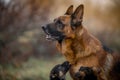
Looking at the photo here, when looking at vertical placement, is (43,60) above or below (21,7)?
below

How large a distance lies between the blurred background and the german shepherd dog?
8 centimetres

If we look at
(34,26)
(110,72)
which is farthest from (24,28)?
(110,72)

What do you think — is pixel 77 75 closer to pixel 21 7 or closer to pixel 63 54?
pixel 63 54

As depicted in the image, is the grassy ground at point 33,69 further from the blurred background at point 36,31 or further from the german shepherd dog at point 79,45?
the german shepherd dog at point 79,45

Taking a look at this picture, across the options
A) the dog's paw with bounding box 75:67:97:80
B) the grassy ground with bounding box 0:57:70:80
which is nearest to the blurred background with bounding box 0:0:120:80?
the grassy ground with bounding box 0:57:70:80

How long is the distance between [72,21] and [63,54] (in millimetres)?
272

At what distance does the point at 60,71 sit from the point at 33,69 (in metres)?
0.25

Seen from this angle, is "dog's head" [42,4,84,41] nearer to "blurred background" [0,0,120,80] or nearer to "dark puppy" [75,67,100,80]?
"blurred background" [0,0,120,80]

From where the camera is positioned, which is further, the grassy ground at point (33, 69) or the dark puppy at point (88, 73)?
the grassy ground at point (33, 69)

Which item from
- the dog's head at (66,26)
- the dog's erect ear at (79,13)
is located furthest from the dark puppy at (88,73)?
the dog's erect ear at (79,13)

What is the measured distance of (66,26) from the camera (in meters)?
4.63

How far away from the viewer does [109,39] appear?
15.6 feet

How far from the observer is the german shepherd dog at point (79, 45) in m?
4.64

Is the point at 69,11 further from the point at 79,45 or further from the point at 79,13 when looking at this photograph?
the point at 79,45
